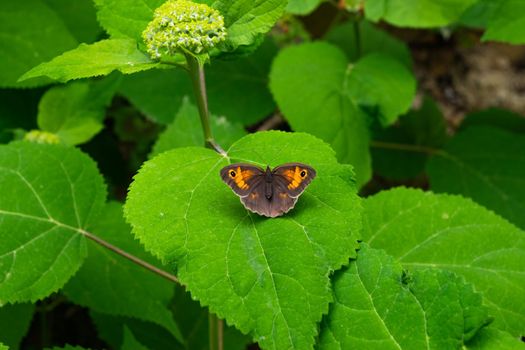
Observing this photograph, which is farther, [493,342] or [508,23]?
[508,23]

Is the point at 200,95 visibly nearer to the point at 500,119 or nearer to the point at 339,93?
the point at 339,93

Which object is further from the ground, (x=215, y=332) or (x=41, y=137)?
(x=41, y=137)

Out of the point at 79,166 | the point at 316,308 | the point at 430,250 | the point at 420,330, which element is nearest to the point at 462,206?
the point at 430,250

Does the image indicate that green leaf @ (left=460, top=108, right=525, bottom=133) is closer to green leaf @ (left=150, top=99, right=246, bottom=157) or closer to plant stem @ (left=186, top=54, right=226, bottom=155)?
green leaf @ (left=150, top=99, right=246, bottom=157)

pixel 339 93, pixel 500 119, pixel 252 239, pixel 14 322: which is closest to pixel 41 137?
pixel 14 322

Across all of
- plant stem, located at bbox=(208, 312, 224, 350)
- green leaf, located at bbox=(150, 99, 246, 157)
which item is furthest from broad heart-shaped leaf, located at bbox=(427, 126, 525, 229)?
plant stem, located at bbox=(208, 312, 224, 350)

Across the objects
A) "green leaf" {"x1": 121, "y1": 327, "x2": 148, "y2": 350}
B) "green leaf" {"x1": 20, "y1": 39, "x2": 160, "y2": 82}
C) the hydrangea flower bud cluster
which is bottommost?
"green leaf" {"x1": 121, "y1": 327, "x2": 148, "y2": 350}
